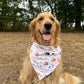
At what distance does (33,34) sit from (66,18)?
15315 mm

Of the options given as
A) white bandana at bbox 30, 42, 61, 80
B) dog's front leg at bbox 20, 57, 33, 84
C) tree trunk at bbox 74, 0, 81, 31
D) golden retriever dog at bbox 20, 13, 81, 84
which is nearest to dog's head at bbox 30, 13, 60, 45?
golden retriever dog at bbox 20, 13, 81, 84

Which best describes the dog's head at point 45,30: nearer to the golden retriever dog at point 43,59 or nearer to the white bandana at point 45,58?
the golden retriever dog at point 43,59

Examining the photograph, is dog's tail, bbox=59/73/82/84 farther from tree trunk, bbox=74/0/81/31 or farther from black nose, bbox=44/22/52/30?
tree trunk, bbox=74/0/81/31

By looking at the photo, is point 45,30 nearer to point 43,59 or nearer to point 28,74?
point 43,59

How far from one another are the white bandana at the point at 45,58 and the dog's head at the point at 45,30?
0.14 m

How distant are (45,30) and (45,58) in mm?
672

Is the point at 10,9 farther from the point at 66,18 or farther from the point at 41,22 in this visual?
the point at 41,22

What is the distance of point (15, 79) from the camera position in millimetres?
3029

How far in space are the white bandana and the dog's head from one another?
14 cm

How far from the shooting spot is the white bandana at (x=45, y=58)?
268 centimetres

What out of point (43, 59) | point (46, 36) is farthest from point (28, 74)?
point (46, 36)

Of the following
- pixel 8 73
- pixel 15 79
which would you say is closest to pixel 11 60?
pixel 8 73

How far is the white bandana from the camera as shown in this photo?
268cm

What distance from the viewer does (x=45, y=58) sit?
2.72 m
